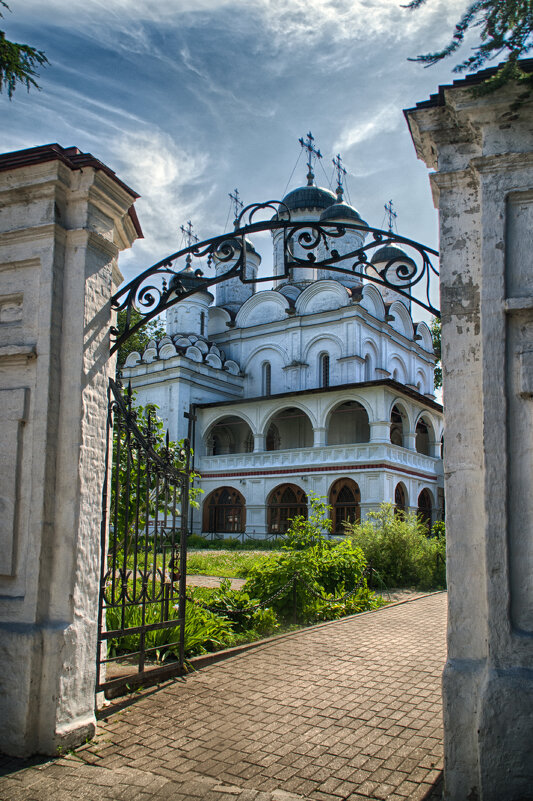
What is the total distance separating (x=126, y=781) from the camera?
3680 mm

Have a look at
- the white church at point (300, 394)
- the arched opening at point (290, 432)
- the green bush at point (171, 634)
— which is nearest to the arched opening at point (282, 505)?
the white church at point (300, 394)

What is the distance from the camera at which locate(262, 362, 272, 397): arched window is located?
105 feet

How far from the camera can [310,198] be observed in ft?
113

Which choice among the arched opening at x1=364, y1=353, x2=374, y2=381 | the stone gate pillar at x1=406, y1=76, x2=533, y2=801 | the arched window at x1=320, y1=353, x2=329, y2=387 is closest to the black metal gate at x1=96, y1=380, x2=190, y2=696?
the stone gate pillar at x1=406, y1=76, x2=533, y2=801

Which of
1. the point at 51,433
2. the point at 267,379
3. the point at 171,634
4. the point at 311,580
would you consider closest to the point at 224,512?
the point at 267,379

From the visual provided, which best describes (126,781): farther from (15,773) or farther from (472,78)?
(472,78)

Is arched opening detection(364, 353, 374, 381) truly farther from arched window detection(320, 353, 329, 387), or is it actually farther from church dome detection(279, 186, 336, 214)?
church dome detection(279, 186, 336, 214)

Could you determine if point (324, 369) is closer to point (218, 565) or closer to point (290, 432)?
point (290, 432)

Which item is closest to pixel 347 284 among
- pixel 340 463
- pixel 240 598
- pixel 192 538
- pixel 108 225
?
pixel 340 463

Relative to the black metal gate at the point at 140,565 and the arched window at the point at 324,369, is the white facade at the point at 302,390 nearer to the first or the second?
the arched window at the point at 324,369

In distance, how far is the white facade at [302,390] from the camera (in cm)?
2464

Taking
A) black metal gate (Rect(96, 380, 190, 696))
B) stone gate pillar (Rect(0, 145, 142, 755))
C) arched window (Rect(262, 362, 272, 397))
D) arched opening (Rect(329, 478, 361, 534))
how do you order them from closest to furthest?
stone gate pillar (Rect(0, 145, 142, 755)) < black metal gate (Rect(96, 380, 190, 696)) < arched opening (Rect(329, 478, 361, 534)) < arched window (Rect(262, 362, 272, 397))

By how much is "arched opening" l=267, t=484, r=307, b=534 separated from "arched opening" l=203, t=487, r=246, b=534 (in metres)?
1.29

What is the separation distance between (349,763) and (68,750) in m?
1.73
